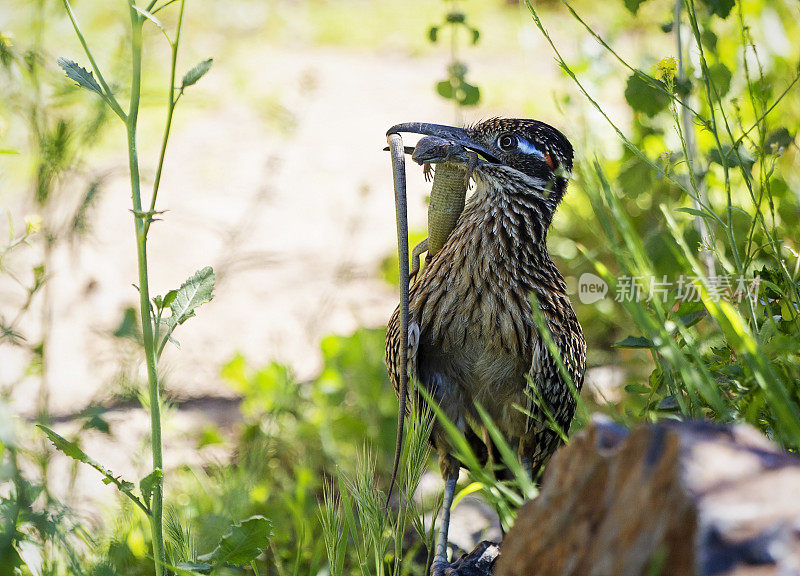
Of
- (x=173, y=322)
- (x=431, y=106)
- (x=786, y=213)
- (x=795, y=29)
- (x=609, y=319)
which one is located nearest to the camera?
(x=173, y=322)

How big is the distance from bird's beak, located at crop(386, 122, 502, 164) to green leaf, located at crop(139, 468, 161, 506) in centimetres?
137

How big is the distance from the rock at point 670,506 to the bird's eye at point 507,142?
1.47 m

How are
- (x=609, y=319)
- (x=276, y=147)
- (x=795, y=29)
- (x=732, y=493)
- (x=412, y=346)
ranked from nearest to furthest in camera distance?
(x=732, y=493)
(x=412, y=346)
(x=609, y=319)
(x=795, y=29)
(x=276, y=147)

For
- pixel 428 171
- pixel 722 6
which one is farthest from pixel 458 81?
pixel 722 6

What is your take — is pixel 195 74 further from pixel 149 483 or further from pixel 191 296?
pixel 149 483

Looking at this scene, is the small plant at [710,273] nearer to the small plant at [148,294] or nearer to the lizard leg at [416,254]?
the lizard leg at [416,254]

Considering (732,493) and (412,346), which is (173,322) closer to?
(412,346)

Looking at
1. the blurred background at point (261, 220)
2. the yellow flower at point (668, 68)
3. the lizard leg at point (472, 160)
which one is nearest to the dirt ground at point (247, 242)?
the blurred background at point (261, 220)

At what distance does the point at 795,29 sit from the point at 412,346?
438 cm

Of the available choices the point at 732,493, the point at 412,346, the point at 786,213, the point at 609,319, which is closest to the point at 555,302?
the point at 412,346

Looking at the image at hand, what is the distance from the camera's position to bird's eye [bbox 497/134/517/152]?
275cm

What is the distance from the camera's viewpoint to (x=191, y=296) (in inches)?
78.9

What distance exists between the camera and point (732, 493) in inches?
46.5

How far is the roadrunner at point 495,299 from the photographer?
2.66 metres
